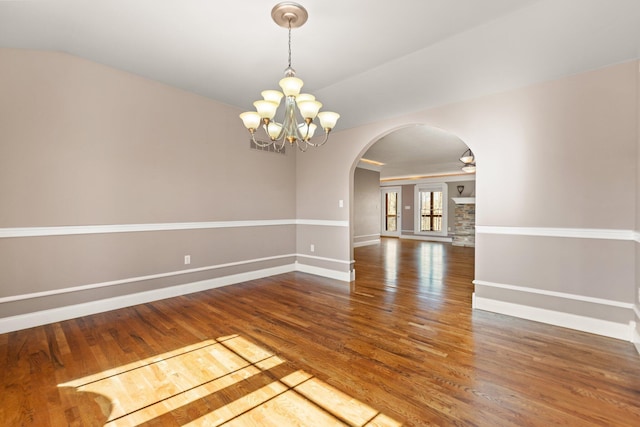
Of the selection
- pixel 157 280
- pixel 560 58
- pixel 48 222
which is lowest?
pixel 157 280

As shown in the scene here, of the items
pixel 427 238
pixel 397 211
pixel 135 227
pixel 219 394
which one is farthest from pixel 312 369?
pixel 397 211

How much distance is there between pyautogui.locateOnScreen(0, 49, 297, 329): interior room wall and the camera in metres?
2.79

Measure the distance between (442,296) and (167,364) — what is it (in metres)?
3.33

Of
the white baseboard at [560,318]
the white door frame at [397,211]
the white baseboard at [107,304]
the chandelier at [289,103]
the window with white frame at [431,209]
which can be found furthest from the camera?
the white door frame at [397,211]

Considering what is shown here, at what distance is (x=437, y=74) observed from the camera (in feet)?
10.3

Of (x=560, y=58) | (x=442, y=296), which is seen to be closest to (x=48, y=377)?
(x=442, y=296)

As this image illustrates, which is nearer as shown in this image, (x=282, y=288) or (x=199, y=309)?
(x=199, y=309)

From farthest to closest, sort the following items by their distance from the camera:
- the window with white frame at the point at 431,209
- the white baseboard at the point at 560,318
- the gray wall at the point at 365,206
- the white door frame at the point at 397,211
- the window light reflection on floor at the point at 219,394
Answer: the white door frame at the point at 397,211
the window with white frame at the point at 431,209
the gray wall at the point at 365,206
the white baseboard at the point at 560,318
the window light reflection on floor at the point at 219,394

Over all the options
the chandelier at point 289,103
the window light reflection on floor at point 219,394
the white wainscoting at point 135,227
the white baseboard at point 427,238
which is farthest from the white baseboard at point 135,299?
the white baseboard at point 427,238

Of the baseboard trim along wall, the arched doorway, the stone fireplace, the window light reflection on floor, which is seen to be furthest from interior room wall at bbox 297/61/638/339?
the stone fireplace

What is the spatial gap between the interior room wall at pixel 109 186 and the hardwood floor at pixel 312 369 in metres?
0.47

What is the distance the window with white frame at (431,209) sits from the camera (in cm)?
1073

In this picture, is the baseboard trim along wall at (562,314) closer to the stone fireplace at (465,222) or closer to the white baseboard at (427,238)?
the stone fireplace at (465,222)

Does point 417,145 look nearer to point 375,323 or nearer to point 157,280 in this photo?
point 375,323
